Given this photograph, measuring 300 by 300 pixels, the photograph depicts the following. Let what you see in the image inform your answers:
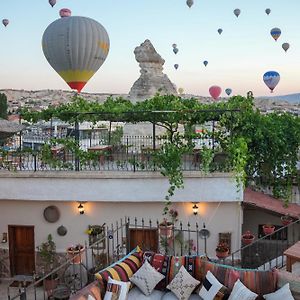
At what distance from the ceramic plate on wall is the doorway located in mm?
670

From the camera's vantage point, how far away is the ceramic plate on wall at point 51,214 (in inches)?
462

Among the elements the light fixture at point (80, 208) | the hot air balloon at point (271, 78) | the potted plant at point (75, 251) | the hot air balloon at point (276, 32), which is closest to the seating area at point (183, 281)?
the potted plant at point (75, 251)

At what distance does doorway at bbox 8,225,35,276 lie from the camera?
12086mm

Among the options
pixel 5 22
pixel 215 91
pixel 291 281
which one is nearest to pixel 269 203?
pixel 291 281

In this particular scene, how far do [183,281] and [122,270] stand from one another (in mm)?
1137

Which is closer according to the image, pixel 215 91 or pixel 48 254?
pixel 48 254

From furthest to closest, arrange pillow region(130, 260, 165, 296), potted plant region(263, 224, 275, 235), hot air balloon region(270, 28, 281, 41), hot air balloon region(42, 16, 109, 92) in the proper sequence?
hot air balloon region(270, 28, 281, 41) → hot air balloon region(42, 16, 109, 92) → potted plant region(263, 224, 275, 235) → pillow region(130, 260, 165, 296)

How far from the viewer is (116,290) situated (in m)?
7.16

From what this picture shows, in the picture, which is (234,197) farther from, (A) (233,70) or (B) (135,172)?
(A) (233,70)

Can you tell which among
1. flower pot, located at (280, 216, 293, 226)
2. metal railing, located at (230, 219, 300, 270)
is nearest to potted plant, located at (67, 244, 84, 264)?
metal railing, located at (230, 219, 300, 270)

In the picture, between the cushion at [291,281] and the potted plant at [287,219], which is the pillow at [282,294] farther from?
the potted plant at [287,219]

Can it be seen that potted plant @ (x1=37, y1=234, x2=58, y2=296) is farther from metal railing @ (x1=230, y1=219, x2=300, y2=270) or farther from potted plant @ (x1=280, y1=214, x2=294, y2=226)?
potted plant @ (x1=280, y1=214, x2=294, y2=226)

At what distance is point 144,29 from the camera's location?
108 feet

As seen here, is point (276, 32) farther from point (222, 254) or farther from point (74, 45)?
point (222, 254)
